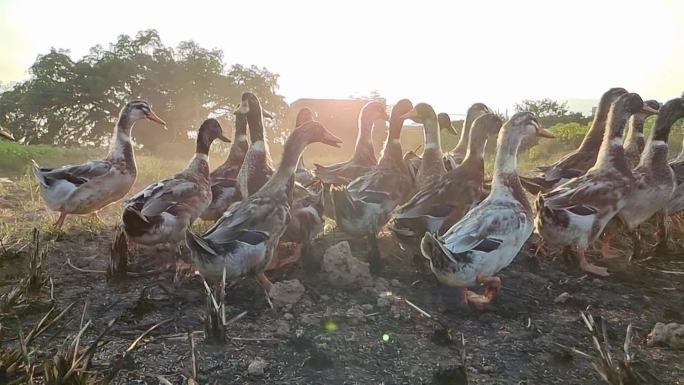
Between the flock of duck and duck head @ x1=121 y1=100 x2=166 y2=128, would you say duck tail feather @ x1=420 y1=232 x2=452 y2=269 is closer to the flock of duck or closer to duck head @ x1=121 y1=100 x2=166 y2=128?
the flock of duck

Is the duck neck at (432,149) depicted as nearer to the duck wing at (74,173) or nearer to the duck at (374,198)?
the duck at (374,198)

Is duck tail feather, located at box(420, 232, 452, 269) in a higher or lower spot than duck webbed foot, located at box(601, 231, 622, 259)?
higher

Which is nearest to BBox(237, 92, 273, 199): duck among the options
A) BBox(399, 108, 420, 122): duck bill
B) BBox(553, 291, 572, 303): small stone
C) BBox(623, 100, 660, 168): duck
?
→ BBox(399, 108, 420, 122): duck bill

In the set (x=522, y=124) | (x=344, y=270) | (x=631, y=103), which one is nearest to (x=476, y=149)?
(x=522, y=124)

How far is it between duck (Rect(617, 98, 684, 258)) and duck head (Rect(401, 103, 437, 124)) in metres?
2.83

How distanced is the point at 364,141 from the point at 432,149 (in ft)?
3.99

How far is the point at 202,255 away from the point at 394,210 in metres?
2.65

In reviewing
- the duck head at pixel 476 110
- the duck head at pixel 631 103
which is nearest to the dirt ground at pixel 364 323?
the duck head at pixel 631 103

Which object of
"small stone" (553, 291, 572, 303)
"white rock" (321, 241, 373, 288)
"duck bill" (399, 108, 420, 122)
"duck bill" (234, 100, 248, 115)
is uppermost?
"duck bill" (234, 100, 248, 115)

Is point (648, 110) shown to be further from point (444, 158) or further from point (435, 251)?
point (435, 251)

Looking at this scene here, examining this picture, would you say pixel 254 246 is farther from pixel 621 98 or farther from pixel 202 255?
pixel 621 98

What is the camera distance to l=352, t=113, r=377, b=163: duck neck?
322 inches

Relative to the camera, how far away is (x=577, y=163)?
7.19 metres

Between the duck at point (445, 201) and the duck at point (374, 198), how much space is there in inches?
10.3
